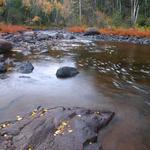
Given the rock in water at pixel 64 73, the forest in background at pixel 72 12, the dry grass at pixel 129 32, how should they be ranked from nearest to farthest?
the rock in water at pixel 64 73 → the dry grass at pixel 129 32 → the forest in background at pixel 72 12

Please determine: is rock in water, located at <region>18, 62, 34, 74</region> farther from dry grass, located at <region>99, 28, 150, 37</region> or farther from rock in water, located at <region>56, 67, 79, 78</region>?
dry grass, located at <region>99, 28, 150, 37</region>

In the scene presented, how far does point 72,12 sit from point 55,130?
45.4 m

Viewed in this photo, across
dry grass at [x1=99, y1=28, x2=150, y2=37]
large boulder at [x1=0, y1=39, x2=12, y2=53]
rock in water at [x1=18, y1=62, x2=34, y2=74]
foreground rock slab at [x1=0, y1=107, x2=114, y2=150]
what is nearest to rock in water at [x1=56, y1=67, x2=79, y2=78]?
rock in water at [x1=18, y1=62, x2=34, y2=74]

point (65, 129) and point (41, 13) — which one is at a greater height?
point (41, 13)

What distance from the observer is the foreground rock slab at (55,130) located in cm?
496

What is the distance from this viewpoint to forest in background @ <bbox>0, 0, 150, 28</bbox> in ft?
137

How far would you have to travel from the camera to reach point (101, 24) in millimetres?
39344

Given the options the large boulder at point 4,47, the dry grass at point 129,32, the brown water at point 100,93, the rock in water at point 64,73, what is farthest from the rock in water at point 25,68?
the dry grass at point 129,32

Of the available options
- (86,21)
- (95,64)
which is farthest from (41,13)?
(95,64)

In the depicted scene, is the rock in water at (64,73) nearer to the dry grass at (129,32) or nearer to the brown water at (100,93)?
the brown water at (100,93)

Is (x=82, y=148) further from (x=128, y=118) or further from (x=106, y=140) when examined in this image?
(x=128, y=118)

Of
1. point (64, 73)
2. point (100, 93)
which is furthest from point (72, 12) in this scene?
point (100, 93)

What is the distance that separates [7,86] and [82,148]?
16.3ft

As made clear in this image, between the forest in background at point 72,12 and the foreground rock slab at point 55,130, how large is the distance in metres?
33.1
